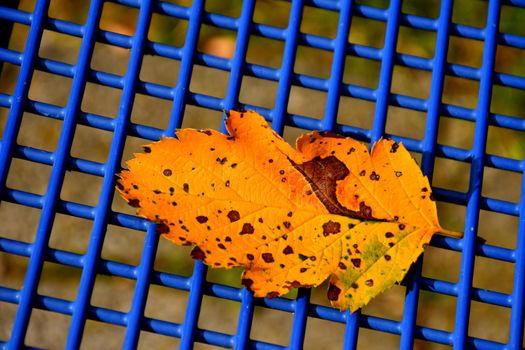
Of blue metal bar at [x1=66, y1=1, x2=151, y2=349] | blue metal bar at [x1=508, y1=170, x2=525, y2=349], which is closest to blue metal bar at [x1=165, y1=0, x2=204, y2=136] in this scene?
blue metal bar at [x1=66, y1=1, x2=151, y2=349]

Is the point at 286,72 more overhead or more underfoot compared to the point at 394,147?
more overhead

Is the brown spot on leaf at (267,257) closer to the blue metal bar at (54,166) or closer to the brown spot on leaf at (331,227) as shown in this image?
the brown spot on leaf at (331,227)

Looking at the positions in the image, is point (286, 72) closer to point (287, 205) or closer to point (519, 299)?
point (287, 205)

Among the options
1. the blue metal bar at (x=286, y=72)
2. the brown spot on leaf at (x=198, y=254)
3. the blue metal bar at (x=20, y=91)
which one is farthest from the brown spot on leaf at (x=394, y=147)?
the blue metal bar at (x=20, y=91)

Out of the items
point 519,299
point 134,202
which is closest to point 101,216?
point 134,202

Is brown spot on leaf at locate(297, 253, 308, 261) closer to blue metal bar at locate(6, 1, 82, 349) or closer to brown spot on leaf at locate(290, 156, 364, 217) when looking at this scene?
brown spot on leaf at locate(290, 156, 364, 217)

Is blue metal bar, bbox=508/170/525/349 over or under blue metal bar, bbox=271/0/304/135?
under
